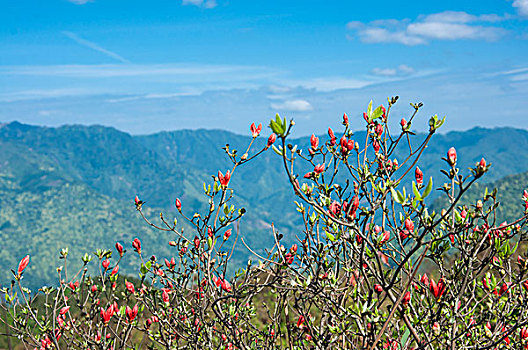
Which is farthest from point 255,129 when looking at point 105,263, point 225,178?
point 105,263

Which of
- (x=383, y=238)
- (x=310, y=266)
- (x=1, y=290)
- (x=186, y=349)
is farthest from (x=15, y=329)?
(x=383, y=238)

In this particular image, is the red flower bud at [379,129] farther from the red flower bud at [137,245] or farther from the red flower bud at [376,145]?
the red flower bud at [137,245]

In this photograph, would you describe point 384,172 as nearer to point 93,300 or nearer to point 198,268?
point 198,268

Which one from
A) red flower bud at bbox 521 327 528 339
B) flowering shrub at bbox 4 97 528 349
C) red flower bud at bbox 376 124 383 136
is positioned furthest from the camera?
red flower bud at bbox 376 124 383 136

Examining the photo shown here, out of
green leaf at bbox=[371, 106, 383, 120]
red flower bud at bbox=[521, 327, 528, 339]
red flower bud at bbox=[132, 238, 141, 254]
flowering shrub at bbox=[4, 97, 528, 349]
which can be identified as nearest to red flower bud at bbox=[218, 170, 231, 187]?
flowering shrub at bbox=[4, 97, 528, 349]

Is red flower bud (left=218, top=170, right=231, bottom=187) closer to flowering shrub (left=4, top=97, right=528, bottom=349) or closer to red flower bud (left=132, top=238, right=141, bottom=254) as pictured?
flowering shrub (left=4, top=97, right=528, bottom=349)

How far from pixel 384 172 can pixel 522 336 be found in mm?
1511

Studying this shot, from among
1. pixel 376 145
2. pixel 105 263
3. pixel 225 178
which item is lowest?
pixel 105 263

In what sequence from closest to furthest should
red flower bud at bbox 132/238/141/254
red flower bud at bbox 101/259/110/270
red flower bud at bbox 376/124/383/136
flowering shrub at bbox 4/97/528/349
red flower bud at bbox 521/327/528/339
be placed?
flowering shrub at bbox 4/97/528/349 < red flower bud at bbox 521/327/528/339 < red flower bud at bbox 376/124/383/136 < red flower bud at bbox 132/238/141/254 < red flower bud at bbox 101/259/110/270

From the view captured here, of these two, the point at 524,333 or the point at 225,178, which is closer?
the point at 524,333

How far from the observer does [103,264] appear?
12.4ft

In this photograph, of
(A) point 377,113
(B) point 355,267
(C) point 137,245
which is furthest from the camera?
(C) point 137,245

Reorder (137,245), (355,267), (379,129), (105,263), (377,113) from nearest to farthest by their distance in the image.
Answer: (377,113), (355,267), (379,129), (137,245), (105,263)

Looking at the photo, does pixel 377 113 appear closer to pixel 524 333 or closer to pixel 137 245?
pixel 524 333
